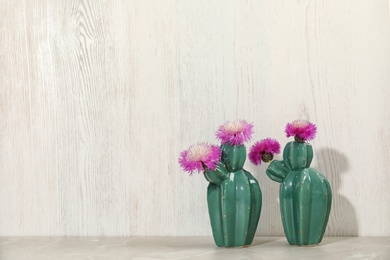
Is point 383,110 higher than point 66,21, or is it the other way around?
point 66,21

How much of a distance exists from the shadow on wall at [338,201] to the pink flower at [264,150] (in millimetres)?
159

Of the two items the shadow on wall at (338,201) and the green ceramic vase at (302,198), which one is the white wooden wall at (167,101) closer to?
the shadow on wall at (338,201)

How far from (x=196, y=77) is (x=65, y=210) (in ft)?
1.55

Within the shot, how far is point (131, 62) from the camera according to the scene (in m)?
1.73

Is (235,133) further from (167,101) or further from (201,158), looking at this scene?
(167,101)

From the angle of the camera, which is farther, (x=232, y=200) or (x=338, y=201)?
(x=338, y=201)

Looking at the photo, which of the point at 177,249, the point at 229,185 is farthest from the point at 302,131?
the point at 177,249

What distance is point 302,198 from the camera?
1446mm

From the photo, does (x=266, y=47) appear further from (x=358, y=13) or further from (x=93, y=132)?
(x=93, y=132)

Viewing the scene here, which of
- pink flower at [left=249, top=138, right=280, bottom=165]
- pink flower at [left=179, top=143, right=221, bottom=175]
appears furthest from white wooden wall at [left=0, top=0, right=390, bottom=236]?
pink flower at [left=179, top=143, right=221, bottom=175]

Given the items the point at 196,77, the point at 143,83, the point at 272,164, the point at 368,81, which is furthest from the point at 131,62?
the point at 368,81

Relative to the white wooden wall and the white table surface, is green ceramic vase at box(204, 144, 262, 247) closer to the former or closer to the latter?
the white table surface

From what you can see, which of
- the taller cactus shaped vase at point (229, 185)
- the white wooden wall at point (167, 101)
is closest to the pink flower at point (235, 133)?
the taller cactus shaped vase at point (229, 185)

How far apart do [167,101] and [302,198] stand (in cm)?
45
